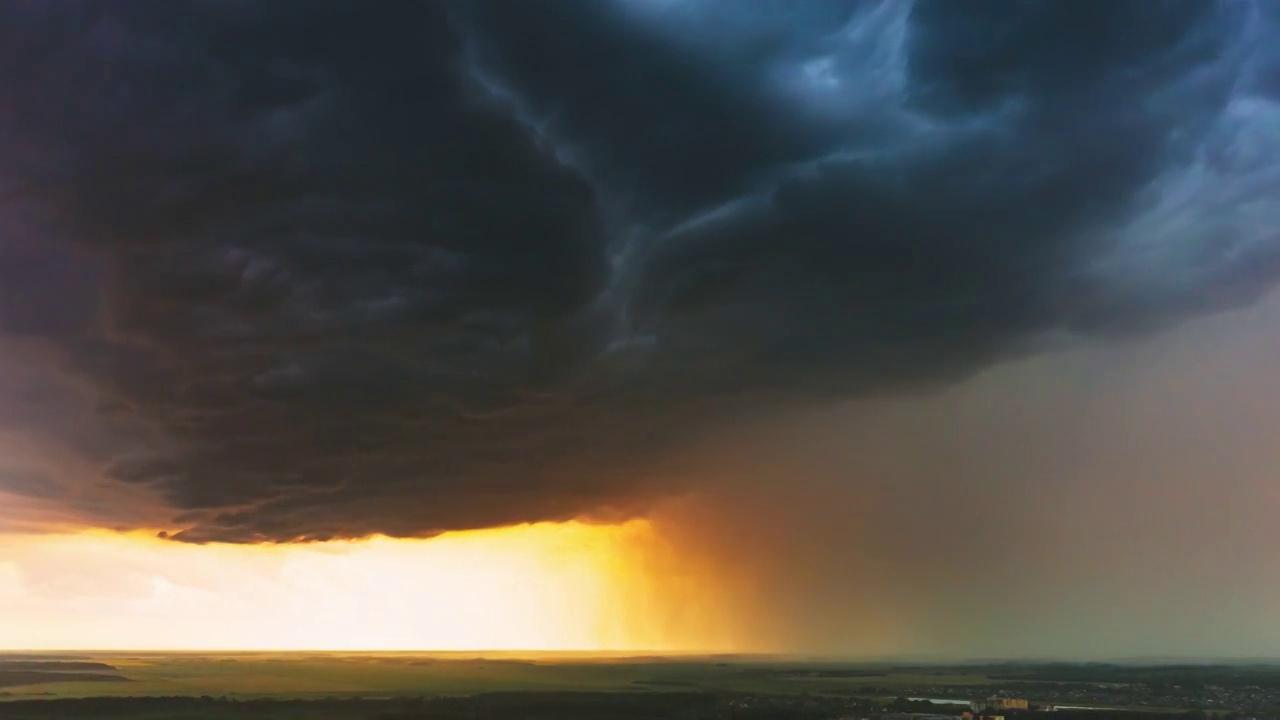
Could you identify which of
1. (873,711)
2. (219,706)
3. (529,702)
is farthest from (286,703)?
(873,711)

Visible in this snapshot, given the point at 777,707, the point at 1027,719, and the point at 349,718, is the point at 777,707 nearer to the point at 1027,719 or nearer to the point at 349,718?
the point at 1027,719

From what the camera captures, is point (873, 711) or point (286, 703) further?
point (286, 703)

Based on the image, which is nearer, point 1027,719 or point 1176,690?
point 1027,719

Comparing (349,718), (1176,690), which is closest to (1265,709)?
(1176,690)

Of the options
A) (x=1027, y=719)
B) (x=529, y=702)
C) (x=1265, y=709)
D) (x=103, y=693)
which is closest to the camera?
(x=1027, y=719)

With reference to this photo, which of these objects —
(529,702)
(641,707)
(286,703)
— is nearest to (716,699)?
(641,707)

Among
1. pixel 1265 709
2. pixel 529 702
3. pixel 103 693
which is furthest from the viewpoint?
pixel 103 693

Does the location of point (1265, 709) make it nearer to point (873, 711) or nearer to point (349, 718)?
point (873, 711)

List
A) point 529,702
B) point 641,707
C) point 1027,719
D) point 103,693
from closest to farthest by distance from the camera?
point 1027,719 → point 641,707 → point 529,702 → point 103,693

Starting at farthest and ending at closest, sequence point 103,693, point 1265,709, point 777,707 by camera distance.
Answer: point 103,693 → point 777,707 → point 1265,709
